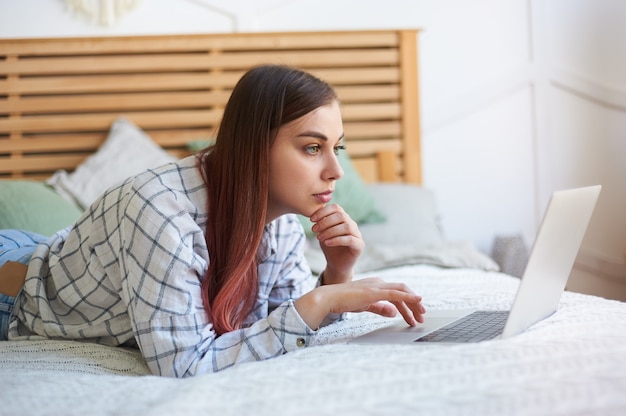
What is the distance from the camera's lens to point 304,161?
1392 mm

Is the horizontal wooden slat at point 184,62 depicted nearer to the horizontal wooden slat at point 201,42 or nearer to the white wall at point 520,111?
the horizontal wooden slat at point 201,42

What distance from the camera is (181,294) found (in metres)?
1.26

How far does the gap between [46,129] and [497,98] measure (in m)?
2.04

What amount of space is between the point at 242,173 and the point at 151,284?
0.25m

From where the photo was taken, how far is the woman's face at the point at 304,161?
1.39 meters

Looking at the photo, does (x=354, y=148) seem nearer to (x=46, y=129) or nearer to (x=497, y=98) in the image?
(x=497, y=98)

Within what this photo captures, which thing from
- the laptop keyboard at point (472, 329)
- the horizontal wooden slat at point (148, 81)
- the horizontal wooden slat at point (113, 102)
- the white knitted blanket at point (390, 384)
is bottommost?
the laptop keyboard at point (472, 329)

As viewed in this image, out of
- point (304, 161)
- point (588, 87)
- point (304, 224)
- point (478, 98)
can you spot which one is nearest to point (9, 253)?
point (304, 161)

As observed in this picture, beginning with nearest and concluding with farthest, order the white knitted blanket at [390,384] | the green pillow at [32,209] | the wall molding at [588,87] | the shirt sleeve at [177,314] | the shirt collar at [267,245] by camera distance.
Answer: the white knitted blanket at [390,384] < the shirt sleeve at [177,314] < the shirt collar at [267,245] < the green pillow at [32,209] < the wall molding at [588,87]

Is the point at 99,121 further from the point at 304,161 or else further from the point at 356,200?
the point at 304,161

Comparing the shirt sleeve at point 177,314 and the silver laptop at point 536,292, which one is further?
the shirt sleeve at point 177,314

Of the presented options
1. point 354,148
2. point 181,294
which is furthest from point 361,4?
point 181,294

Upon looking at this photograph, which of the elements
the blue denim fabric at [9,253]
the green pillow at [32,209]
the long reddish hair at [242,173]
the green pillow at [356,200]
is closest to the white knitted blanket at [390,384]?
the long reddish hair at [242,173]

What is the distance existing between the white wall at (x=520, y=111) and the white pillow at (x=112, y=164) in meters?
1.09
